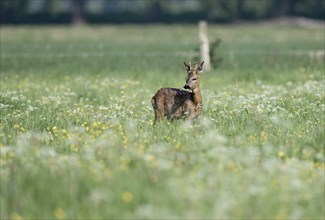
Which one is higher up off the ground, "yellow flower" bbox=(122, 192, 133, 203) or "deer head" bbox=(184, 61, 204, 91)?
"deer head" bbox=(184, 61, 204, 91)

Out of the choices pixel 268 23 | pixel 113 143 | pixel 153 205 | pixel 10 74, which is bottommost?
pixel 153 205

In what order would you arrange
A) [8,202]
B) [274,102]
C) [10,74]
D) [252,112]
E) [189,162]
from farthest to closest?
[10,74]
[274,102]
[252,112]
[189,162]
[8,202]

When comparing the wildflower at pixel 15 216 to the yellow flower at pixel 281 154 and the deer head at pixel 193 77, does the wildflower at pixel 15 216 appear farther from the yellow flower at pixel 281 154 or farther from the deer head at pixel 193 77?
the deer head at pixel 193 77

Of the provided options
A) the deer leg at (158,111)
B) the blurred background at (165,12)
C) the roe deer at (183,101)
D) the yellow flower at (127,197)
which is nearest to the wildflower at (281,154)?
the yellow flower at (127,197)

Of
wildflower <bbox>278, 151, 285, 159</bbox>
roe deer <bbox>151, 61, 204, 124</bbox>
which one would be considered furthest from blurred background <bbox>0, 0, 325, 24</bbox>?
wildflower <bbox>278, 151, 285, 159</bbox>

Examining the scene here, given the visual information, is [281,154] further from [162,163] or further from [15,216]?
[15,216]

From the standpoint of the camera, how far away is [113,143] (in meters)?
10.5

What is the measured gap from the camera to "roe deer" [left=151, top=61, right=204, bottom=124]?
14347 mm

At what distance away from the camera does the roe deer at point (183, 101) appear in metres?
14.3

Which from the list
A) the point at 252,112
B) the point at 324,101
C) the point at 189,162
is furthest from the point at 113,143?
the point at 324,101

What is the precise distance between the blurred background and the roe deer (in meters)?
76.7

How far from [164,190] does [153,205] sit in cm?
36

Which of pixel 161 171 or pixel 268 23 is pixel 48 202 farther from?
pixel 268 23

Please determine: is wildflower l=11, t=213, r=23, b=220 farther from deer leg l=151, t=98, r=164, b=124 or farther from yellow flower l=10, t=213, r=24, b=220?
deer leg l=151, t=98, r=164, b=124
